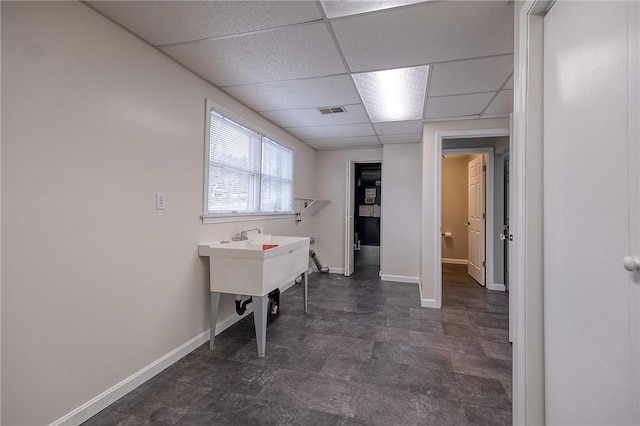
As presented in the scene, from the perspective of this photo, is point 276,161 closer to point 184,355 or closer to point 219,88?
point 219,88

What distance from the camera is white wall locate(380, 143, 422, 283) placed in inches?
173

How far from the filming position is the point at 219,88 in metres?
2.51

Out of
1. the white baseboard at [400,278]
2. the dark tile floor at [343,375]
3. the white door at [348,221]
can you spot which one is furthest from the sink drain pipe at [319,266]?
the dark tile floor at [343,375]

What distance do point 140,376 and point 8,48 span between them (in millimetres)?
1869

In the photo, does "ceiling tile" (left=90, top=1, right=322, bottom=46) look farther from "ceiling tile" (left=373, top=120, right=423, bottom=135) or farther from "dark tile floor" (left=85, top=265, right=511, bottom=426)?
"dark tile floor" (left=85, top=265, right=511, bottom=426)

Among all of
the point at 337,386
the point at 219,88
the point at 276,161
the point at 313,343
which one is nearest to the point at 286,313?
the point at 313,343

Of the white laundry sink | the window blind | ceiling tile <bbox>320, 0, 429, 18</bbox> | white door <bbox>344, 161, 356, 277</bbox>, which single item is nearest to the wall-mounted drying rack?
the window blind

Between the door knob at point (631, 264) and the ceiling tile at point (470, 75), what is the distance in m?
1.73

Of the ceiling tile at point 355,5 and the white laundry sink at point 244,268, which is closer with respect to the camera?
the ceiling tile at point 355,5

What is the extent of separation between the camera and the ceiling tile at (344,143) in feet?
13.9

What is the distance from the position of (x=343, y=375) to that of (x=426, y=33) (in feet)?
7.48

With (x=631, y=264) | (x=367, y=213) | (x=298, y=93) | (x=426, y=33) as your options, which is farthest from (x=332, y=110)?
(x=367, y=213)

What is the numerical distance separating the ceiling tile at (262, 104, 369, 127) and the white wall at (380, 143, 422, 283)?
1.31 meters

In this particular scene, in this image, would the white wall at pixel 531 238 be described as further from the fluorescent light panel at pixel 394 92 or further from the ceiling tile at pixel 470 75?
the fluorescent light panel at pixel 394 92
